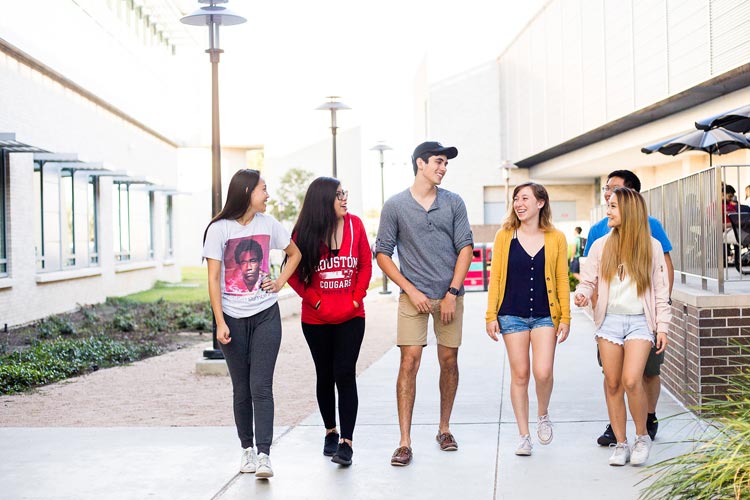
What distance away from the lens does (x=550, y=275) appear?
6.75 meters

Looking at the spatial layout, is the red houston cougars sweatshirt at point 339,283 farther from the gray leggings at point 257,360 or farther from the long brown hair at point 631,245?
the long brown hair at point 631,245

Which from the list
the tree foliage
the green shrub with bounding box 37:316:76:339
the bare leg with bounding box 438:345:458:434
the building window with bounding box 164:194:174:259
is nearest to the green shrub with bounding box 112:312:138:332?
the green shrub with bounding box 37:316:76:339

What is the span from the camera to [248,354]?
6.48m

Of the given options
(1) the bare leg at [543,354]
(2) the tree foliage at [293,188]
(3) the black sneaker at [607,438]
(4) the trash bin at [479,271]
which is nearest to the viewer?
(1) the bare leg at [543,354]

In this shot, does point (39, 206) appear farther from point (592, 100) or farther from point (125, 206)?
point (592, 100)

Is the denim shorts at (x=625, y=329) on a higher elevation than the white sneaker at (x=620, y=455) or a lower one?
higher

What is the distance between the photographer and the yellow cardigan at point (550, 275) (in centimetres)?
675

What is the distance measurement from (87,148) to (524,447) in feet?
72.1

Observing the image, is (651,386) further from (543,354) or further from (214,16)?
(214,16)

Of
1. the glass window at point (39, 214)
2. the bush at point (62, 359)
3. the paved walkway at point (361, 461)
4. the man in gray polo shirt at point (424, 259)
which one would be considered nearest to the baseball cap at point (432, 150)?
the man in gray polo shirt at point (424, 259)

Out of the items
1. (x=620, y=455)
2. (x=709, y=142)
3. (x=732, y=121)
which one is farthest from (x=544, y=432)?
(x=709, y=142)

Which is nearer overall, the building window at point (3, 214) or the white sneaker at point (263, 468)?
the white sneaker at point (263, 468)

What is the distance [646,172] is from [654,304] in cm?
3595

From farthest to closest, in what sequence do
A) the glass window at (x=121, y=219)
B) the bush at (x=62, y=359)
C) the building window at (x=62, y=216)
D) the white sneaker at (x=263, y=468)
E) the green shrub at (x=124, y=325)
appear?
1. the glass window at (x=121, y=219)
2. the building window at (x=62, y=216)
3. the green shrub at (x=124, y=325)
4. the bush at (x=62, y=359)
5. the white sneaker at (x=263, y=468)
